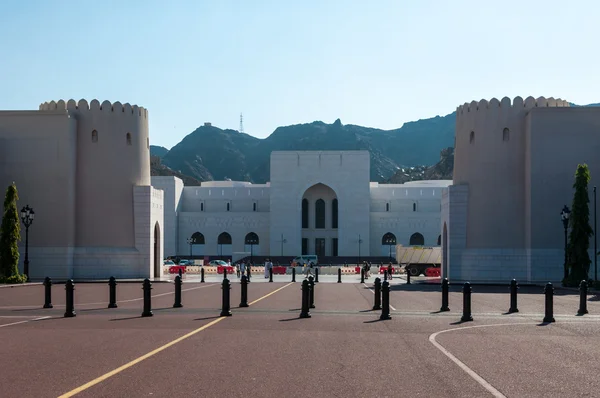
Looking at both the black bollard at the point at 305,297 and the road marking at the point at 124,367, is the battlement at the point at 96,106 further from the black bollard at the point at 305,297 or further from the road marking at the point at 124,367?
the road marking at the point at 124,367

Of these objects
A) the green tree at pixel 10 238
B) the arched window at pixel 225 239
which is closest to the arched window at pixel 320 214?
the arched window at pixel 225 239

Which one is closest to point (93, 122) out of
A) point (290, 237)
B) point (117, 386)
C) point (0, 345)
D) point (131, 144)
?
point (131, 144)

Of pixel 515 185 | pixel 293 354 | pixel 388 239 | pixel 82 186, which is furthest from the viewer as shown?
pixel 388 239

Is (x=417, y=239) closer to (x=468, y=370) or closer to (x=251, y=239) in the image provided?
(x=251, y=239)

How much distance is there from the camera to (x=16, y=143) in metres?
42.2

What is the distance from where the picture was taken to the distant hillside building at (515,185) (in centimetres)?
4028

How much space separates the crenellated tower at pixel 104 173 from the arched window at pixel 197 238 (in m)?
48.0

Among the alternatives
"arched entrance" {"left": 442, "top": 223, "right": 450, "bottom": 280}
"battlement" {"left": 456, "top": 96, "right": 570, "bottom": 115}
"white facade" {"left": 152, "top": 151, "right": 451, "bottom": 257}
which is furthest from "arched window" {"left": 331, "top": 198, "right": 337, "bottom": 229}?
"battlement" {"left": 456, "top": 96, "right": 570, "bottom": 115}

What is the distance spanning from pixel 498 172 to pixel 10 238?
25.2 meters

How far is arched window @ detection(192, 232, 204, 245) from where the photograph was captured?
91438 millimetres

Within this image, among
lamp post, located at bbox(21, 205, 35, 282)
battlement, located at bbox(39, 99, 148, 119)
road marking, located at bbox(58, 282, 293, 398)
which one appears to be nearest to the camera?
road marking, located at bbox(58, 282, 293, 398)

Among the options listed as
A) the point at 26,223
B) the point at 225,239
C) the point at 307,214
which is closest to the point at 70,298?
the point at 26,223

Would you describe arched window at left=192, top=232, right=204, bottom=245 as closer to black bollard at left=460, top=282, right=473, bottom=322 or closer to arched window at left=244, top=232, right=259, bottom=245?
arched window at left=244, top=232, right=259, bottom=245

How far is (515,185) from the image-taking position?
41.4 metres
